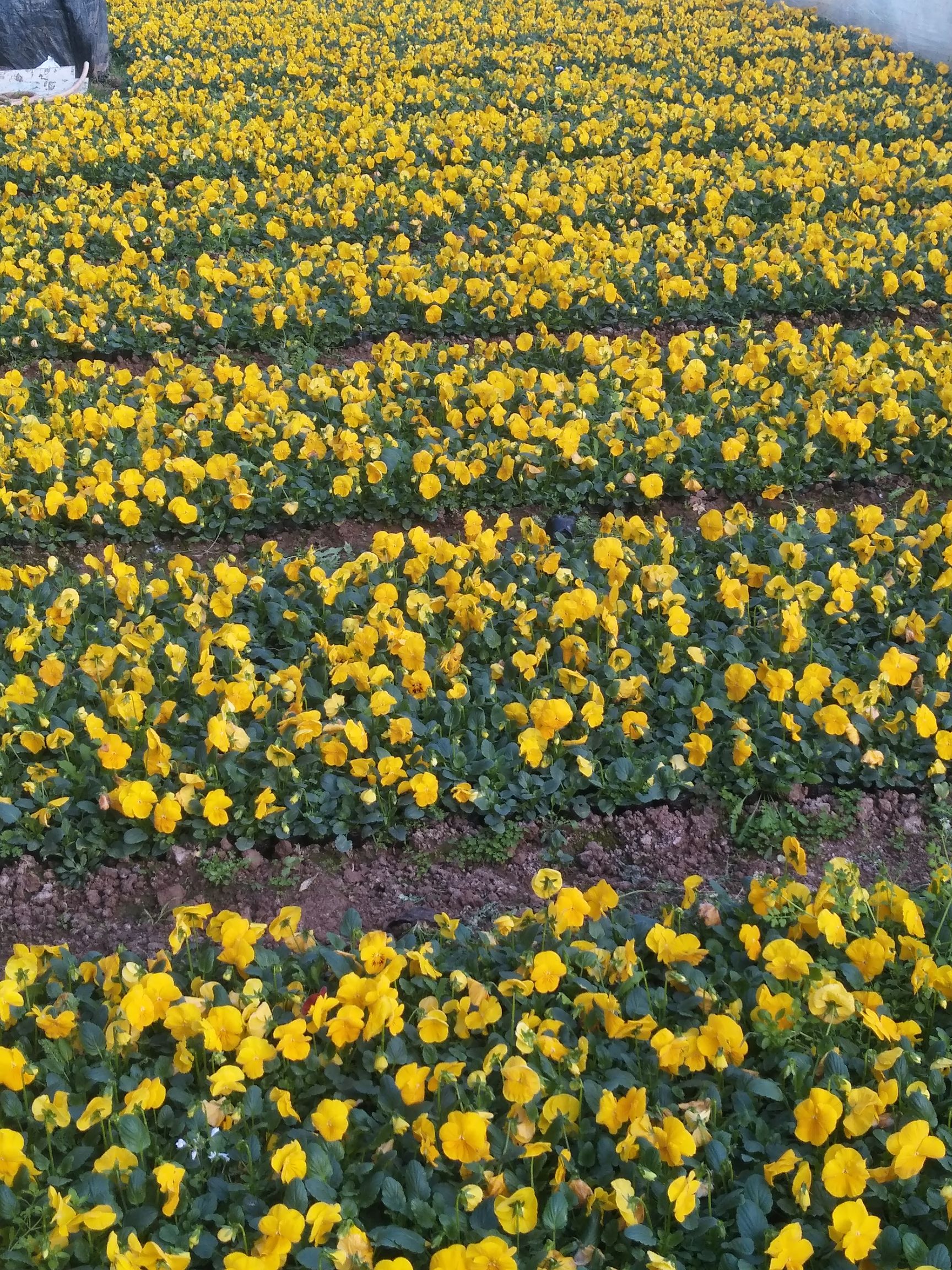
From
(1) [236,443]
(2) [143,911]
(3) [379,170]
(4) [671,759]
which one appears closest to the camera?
(2) [143,911]

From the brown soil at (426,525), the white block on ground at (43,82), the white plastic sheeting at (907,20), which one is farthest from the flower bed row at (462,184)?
the brown soil at (426,525)

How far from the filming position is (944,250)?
23.4 feet

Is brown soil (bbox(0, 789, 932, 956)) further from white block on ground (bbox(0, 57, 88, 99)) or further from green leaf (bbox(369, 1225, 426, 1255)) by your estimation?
white block on ground (bbox(0, 57, 88, 99))

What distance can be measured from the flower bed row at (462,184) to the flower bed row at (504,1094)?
4229mm

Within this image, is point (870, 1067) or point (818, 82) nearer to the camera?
point (870, 1067)

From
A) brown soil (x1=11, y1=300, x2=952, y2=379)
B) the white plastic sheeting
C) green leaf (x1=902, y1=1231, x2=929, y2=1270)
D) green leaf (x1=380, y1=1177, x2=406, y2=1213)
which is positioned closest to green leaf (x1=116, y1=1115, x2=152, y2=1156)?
green leaf (x1=380, y1=1177, x2=406, y2=1213)

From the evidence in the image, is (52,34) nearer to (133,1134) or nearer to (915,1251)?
(133,1134)

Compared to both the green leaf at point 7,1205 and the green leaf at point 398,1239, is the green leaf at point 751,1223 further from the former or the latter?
the green leaf at point 7,1205

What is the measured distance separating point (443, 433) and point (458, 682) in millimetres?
1851

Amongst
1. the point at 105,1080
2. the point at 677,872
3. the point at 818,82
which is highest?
the point at 818,82

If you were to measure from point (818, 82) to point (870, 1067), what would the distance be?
1093 centimetres

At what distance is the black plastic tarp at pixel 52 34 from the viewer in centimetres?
1071

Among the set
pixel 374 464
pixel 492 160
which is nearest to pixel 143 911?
pixel 374 464

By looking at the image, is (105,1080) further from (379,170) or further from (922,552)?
(379,170)
